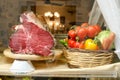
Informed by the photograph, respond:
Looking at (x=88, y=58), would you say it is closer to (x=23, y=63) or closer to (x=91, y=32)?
(x=91, y=32)

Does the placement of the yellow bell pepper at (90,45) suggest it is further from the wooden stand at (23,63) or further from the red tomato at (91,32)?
the wooden stand at (23,63)

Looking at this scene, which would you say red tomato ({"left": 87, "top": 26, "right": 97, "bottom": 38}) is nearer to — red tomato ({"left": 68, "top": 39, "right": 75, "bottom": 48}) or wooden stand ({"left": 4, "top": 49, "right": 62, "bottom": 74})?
red tomato ({"left": 68, "top": 39, "right": 75, "bottom": 48})

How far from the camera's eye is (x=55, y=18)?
1423mm

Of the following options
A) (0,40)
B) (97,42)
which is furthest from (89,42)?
(0,40)

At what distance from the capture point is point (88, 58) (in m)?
0.76

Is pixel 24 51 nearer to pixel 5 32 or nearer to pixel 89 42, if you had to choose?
pixel 89 42

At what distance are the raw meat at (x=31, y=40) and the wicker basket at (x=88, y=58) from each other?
0.25 ft

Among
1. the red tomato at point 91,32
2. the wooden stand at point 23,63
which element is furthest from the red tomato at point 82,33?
the wooden stand at point 23,63

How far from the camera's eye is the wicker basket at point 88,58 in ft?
2.48

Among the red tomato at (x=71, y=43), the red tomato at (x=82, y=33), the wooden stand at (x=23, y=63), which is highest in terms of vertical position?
the red tomato at (x=82, y=33)

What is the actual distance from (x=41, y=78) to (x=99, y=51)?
0.74 feet

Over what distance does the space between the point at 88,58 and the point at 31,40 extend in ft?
0.61

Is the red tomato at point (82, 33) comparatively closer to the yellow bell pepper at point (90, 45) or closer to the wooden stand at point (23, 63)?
the yellow bell pepper at point (90, 45)

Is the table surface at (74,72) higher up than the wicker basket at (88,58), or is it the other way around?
the wicker basket at (88,58)
